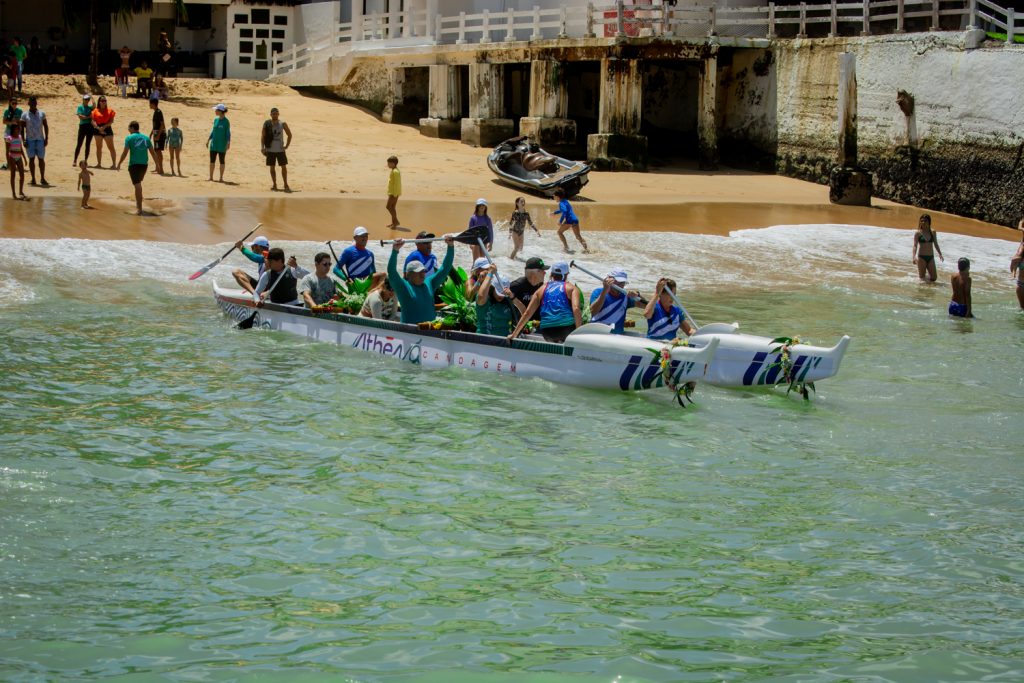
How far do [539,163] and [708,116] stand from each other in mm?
6481

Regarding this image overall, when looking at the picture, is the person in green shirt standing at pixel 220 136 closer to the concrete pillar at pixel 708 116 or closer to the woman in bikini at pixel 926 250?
the concrete pillar at pixel 708 116

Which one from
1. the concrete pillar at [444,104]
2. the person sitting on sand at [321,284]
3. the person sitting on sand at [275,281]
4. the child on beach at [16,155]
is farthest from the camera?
the concrete pillar at [444,104]

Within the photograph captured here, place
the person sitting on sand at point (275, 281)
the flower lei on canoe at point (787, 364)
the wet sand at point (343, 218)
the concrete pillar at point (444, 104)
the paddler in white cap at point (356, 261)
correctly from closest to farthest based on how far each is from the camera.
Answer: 1. the flower lei on canoe at point (787, 364)
2. the person sitting on sand at point (275, 281)
3. the paddler in white cap at point (356, 261)
4. the wet sand at point (343, 218)
5. the concrete pillar at point (444, 104)

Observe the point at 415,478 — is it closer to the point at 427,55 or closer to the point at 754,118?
the point at 754,118

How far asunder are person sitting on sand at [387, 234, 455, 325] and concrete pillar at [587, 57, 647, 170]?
18195mm

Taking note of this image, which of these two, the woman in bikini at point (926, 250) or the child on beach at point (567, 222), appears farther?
the child on beach at point (567, 222)

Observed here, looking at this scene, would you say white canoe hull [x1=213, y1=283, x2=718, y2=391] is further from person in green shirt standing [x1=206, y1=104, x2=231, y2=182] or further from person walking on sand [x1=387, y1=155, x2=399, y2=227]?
person in green shirt standing [x1=206, y1=104, x2=231, y2=182]

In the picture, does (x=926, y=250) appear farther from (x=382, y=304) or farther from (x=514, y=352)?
(x=382, y=304)

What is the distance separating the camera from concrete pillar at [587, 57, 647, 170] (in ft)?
105

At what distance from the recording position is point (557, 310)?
13.8 meters

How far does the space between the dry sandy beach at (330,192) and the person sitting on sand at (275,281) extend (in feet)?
17.3

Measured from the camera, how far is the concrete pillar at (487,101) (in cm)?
3522

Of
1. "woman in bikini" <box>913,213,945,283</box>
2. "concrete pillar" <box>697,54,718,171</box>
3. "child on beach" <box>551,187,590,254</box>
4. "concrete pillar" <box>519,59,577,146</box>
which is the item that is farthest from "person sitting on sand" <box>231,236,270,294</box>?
"concrete pillar" <box>697,54,718,171</box>

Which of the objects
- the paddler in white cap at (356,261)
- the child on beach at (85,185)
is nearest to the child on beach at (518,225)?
the paddler in white cap at (356,261)
